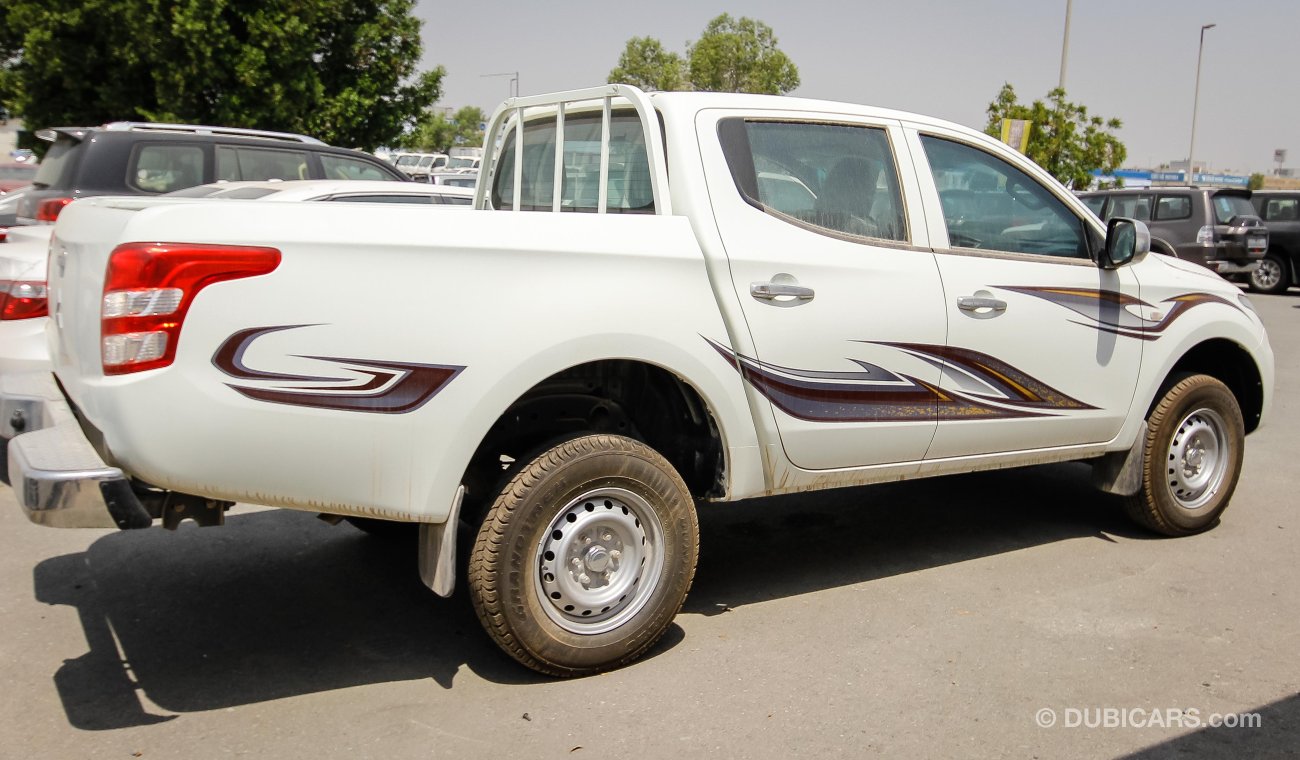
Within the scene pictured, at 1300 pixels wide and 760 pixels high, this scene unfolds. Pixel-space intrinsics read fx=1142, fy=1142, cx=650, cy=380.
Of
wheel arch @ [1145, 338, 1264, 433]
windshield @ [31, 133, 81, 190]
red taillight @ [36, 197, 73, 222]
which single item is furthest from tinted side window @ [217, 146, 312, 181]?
wheel arch @ [1145, 338, 1264, 433]

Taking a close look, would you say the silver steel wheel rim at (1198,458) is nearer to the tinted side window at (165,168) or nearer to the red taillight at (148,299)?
the red taillight at (148,299)

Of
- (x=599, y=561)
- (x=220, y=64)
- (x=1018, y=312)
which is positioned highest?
(x=220, y=64)

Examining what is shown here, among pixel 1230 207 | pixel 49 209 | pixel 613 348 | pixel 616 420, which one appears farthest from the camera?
pixel 1230 207

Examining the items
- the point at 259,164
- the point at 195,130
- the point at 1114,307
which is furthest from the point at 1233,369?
the point at 195,130

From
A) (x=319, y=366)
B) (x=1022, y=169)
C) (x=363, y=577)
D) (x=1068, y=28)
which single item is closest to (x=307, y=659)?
Result: (x=363, y=577)

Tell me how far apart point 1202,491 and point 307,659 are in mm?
4300

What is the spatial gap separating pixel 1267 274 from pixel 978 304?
61.8 ft

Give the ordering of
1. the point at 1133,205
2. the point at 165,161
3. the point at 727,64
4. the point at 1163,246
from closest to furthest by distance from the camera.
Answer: the point at 165,161 → the point at 1163,246 → the point at 1133,205 → the point at 727,64

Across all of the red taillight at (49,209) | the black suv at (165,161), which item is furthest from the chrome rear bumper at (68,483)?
the black suv at (165,161)

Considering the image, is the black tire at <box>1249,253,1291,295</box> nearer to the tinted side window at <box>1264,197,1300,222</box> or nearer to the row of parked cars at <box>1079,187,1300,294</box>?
the tinted side window at <box>1264,197,1300,222</box>

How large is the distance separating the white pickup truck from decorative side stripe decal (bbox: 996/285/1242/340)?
0.02 metres

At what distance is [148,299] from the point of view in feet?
10.4

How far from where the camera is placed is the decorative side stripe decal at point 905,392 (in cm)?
416

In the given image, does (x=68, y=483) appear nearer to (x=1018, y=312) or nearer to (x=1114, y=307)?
(x=1018, y=312)
